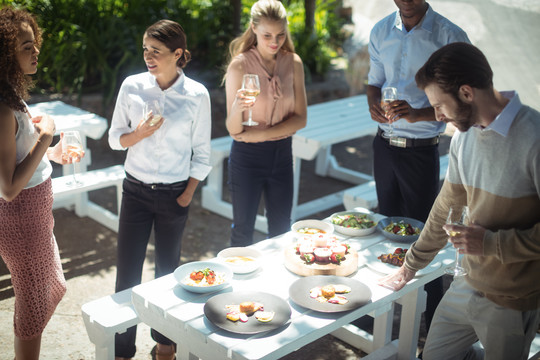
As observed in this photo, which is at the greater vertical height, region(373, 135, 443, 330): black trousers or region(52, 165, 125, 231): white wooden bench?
region(373, 135, 443, 330): black trousers

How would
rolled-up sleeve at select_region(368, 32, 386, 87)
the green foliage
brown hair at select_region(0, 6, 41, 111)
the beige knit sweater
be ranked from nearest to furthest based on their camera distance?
the beige knit sweater → brown hair at select_region(0, 6, 41, 111) → rolled-up sleeve at select_region(368, 32, 386, 87) → the green foliage

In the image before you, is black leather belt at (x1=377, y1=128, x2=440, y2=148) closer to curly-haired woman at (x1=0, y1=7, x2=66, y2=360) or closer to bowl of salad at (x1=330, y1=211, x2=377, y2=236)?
bowl of salad at (x1=330, y1=211, x2=377, y2=236)

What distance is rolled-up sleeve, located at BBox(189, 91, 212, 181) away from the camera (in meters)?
3.94

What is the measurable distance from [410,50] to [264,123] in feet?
3.67

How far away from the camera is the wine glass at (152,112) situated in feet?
11.6

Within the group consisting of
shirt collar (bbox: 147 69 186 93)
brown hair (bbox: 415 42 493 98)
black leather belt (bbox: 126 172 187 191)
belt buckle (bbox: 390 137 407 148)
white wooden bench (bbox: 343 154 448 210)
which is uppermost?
brown hair (bbox: 415 42 493 98)

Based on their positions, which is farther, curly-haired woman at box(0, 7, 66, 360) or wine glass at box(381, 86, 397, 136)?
wine glass at box(381, 86, 397, 136)

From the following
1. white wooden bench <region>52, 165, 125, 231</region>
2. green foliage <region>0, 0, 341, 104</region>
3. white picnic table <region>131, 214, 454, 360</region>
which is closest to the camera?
white picnic table <region>131, 214, 454, 360</region>

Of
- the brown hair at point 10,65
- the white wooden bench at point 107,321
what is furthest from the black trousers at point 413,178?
the brown hair at point 10,65

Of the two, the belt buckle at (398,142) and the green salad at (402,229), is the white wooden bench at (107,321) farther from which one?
the belt buckle at (398,142)

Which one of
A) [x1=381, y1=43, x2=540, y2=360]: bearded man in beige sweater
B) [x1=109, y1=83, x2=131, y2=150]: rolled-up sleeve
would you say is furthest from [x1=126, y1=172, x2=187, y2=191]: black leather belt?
[x1=381, y1=43, x2=540, y2=360]: bearded man in beige sweater

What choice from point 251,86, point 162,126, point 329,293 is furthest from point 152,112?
point 329,293

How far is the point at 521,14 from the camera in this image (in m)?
16.1

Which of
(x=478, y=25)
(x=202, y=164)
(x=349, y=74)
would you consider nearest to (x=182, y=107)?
(x=202, y=164)
